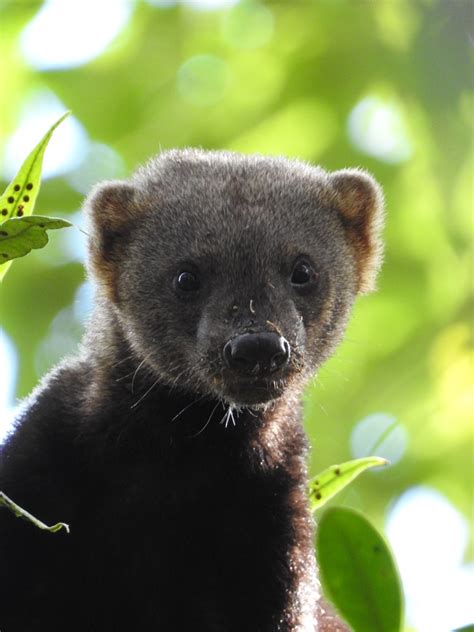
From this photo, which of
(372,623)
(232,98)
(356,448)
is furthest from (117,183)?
(372,623)

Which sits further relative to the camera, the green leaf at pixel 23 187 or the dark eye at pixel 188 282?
the dark eye at pixel 188 282

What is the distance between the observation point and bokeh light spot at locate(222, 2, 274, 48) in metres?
8.12

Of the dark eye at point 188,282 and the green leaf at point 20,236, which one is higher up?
the green leaf at point 20,236

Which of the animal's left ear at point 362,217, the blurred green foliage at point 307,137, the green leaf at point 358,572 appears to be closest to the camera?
the green leaf at point 358,572

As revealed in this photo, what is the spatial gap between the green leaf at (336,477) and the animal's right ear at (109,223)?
2106mm

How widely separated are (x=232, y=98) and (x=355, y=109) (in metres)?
0.87

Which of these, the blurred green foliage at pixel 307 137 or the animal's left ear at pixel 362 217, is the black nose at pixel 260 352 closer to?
the animal's left ear at pixel 362 217

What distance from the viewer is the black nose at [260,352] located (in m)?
5.40

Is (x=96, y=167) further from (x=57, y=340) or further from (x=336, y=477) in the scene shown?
(x=336, y=477)

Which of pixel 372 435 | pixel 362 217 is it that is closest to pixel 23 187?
pixel 362 217

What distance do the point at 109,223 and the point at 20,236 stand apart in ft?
10.1

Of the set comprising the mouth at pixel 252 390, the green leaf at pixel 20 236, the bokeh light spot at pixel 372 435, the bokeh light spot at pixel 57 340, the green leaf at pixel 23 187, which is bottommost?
the bokeh light spot at pixel 372 435

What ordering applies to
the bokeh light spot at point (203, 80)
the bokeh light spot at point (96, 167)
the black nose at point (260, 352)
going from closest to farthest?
the black nose at point (260, 352), the bokeh light spot at point (203, 80), the bokeh light spot at point (96, 167)

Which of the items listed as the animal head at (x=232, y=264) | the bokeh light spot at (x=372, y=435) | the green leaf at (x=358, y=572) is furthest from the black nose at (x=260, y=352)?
the bokeh light spot at (x=372, y=435)
